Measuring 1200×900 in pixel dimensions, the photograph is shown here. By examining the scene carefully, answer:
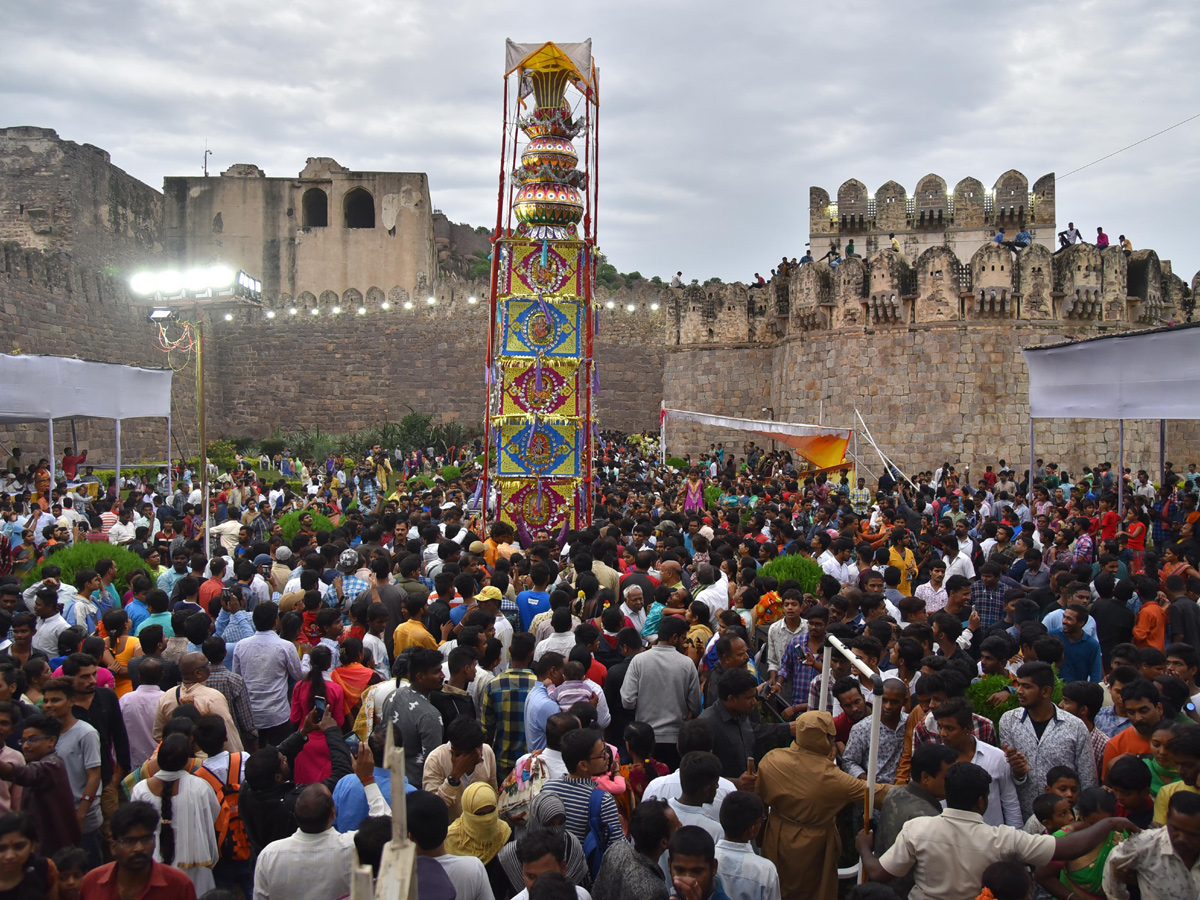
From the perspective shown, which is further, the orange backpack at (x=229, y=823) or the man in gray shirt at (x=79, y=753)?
the man in gray shirt at (x=79, y=753)

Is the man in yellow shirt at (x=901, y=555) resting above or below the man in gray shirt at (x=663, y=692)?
above

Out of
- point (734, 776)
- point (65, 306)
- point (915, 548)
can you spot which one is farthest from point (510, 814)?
point (65, 306)

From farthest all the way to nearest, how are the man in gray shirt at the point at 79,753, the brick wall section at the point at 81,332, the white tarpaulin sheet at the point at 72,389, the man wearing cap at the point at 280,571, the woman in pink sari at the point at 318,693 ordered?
1. the brick wall section at the point at 81,332
2. the white tarpaulin sheet at the point at 72,389
3. the man wearing cap at the point at 280,571
4. the woman in pink sari at the point at 318,693
5. the man in gray shirt at the point at 79,753

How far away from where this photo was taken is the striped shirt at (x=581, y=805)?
3664mm

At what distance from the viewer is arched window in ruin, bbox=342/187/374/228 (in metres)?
36.8

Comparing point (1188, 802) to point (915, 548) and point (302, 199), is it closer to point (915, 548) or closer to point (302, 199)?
point (915, 548)

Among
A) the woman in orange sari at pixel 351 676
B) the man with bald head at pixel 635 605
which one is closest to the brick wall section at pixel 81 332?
the man with bald head at pixel 635 605

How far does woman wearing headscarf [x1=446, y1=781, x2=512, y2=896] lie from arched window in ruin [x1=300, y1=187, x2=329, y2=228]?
35222mm

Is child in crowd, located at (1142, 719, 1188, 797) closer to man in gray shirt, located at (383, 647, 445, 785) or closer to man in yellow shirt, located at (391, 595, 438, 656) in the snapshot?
man in gray shirt, located at (383, 647, 445, 785)

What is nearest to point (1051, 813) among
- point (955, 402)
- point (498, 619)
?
point (498, 619)

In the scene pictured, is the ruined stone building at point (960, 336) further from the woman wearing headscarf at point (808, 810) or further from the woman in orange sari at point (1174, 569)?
the woman wearing headscarf at point (808, 810)

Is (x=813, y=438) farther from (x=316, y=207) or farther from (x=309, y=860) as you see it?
(x=316, y=207)

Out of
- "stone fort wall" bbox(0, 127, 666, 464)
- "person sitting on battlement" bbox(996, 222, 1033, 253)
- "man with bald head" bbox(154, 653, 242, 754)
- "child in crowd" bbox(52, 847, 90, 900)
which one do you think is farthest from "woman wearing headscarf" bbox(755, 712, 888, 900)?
"stone fort wall" bbox(0, 127, 666, 464)

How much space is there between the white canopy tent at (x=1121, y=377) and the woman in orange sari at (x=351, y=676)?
7.95 m
